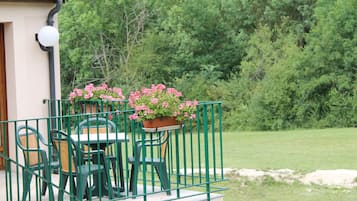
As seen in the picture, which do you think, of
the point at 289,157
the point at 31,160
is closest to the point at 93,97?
the point at 31,160

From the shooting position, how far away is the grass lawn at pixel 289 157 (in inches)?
416

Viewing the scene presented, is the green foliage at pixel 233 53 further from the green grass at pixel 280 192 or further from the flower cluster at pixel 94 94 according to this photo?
the flower cluster at pixel 94 94

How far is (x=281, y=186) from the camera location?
11.2 m

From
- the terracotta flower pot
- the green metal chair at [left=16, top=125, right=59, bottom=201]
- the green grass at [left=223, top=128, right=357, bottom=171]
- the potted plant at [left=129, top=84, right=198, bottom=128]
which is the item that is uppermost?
the potted plant at [left=129, top=84, right=198, bottom=128]

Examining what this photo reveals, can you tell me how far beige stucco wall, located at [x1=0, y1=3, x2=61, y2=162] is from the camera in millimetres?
9023

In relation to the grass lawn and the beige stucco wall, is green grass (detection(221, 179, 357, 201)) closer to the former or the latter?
the grass lawn

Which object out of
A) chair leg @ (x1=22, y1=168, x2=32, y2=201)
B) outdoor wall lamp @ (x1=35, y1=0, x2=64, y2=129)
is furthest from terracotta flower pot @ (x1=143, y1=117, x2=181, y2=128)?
outdoor wall lamp @ (x1=35, y1=0, x2=64, y2=129)

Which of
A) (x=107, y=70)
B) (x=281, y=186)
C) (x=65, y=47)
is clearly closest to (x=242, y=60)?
(x=107, y=70)

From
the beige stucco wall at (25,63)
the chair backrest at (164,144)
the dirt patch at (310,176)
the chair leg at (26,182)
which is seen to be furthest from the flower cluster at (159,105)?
the dirt patch at (310,176)

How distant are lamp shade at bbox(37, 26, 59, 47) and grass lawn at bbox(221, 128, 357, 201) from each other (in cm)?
338

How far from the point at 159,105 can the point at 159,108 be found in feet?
0.10

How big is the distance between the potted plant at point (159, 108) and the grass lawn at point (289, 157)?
363 cm

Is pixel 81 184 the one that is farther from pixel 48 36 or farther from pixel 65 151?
pixel 48 36

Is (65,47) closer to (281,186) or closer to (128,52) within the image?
(128,52)
